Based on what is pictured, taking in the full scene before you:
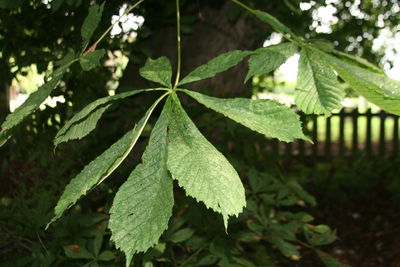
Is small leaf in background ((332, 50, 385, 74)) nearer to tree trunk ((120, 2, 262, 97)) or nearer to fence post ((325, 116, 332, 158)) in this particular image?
tree trunk ((120, 2, 262, 97))

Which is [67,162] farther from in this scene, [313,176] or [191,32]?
[313,176]

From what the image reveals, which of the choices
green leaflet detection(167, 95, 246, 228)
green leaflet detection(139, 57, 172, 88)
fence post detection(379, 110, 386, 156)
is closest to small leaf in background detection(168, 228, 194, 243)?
green leaflet detection(139, 57, 172, 88)

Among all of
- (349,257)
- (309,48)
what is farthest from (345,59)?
(349,257)

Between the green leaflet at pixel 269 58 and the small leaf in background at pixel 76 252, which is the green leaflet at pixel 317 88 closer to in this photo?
the green leaflet at pixel 269 58

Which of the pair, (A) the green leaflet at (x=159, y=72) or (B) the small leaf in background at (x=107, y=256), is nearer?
(A) the green leaflet at (x=159, y=72)

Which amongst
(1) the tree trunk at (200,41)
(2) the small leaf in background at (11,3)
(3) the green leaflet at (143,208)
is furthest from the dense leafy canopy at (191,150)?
(1) the tree trunk at (200,41)

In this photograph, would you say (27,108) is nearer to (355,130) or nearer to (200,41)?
(200,41)
